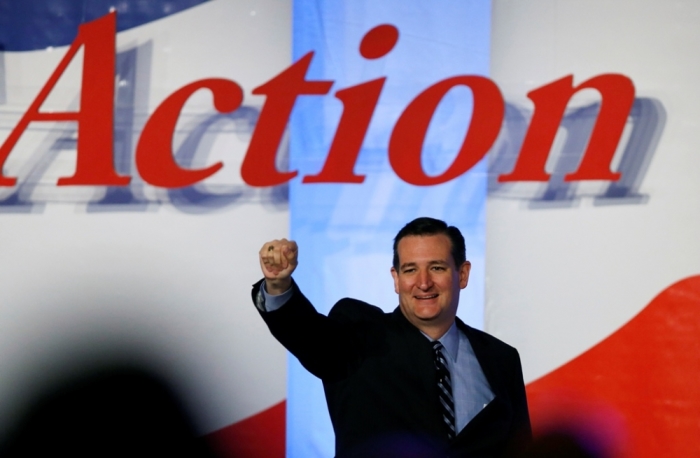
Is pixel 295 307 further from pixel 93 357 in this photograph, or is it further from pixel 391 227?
pixel 93 357

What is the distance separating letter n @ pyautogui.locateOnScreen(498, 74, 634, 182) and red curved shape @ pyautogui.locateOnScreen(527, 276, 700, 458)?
605mm

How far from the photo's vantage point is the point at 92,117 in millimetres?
3244

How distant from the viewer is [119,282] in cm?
320

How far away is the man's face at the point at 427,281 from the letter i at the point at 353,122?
3.56 feet

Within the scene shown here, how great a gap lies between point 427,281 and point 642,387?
1.53 meters

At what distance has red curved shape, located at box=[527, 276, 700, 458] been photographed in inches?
125

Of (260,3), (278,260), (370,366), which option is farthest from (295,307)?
(260,3)

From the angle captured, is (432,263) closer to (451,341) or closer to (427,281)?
(427,281)

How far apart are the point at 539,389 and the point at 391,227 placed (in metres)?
0.90

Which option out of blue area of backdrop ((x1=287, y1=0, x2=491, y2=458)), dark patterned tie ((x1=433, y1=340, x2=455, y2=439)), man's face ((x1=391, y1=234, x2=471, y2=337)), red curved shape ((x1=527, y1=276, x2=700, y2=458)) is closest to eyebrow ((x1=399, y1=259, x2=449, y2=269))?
man's face ((x1=391, y1=234, x2=471, y2=337))

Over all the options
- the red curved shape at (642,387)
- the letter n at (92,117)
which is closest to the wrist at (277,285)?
the letter n at (92,117)

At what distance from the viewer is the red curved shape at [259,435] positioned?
3219 mm

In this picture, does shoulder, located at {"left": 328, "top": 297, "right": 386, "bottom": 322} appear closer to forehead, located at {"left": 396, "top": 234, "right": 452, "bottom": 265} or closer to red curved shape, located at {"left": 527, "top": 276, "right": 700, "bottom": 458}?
forehead, located at {"left": 396, "top": 234, "right": 452, "bottom": 265}

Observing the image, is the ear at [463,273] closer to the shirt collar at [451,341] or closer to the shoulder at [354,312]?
the shirt collar at [451,341]
